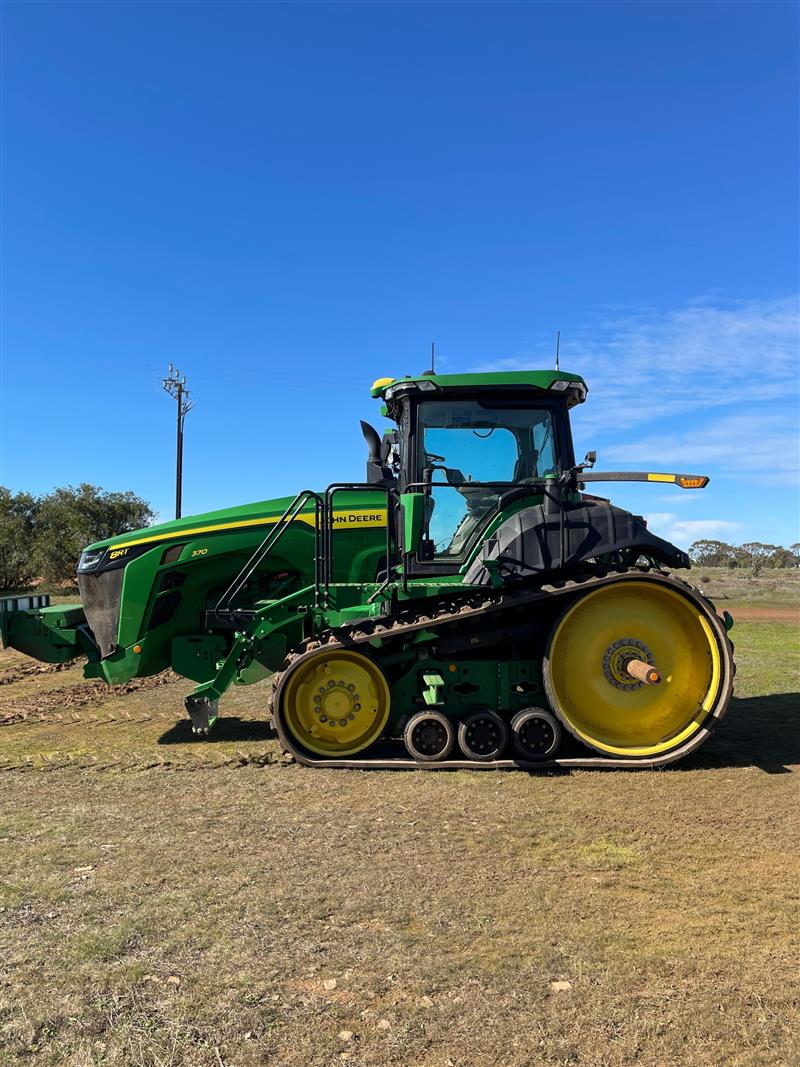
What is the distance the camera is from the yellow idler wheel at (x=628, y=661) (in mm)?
6562

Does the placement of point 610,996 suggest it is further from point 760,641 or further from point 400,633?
point 760,641

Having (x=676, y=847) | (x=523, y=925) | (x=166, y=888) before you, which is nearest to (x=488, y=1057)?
(x=523, y=925)

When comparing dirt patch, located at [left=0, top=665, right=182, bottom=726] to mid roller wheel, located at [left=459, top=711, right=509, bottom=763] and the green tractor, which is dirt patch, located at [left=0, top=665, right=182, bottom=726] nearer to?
the green tractor

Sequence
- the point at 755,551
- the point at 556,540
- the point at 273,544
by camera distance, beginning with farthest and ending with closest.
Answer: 1. the point at 755,551
2. the point at 273,544
3. the point at 556,540

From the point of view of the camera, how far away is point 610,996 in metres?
2.93

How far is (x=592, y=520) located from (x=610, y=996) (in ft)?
13.9

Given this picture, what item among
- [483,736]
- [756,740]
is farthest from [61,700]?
[756,740]

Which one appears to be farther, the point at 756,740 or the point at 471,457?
the point at 756,740

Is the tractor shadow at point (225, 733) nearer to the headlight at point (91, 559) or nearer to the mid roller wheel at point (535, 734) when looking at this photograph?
the headlight at point (91, 559)

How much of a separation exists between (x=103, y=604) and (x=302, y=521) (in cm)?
224

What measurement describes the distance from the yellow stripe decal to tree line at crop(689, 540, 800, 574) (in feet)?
200

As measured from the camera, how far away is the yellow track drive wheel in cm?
655

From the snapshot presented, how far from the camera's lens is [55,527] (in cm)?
3672

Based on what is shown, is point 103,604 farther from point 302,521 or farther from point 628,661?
point 628,661
